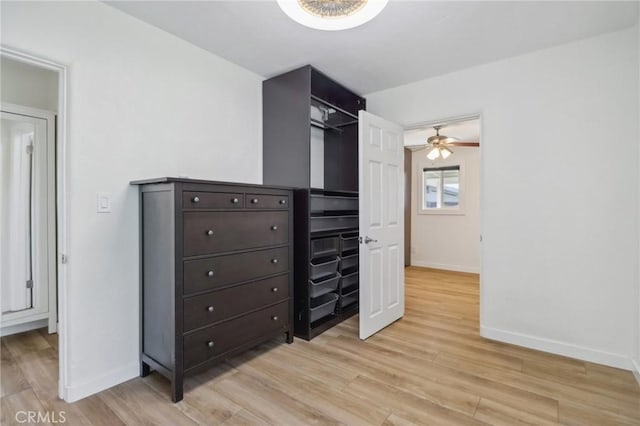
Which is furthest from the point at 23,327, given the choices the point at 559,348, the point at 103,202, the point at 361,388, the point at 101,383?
the point at 559,348

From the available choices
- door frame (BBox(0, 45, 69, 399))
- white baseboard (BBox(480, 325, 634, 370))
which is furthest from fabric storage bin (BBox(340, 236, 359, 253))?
door frame (BBox(0, 45, 69, 399))

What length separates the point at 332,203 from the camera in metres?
3.18

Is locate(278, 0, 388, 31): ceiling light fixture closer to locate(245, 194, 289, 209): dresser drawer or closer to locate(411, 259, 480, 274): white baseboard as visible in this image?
locate(245, 194, 289, 209): dresser drawer

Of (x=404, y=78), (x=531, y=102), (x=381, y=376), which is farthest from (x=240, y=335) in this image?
(x=531, y=102)

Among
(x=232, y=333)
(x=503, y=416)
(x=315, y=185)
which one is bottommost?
(x=503, y=416)

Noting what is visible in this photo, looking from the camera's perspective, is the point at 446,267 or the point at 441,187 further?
the point at 441,187

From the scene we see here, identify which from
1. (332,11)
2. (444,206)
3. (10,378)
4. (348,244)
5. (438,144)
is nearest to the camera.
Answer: (332,11)

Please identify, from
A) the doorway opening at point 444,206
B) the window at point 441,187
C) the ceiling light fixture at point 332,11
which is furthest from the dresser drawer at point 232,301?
the window at point 441,187

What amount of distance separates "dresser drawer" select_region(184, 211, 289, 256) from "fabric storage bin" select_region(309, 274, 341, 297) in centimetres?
51

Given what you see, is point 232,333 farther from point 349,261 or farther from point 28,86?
point 28,86

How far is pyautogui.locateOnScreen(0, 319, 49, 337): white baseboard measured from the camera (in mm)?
2733

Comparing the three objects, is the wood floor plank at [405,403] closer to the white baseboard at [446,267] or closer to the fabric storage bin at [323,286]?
the fabric storage bin at [323,286]

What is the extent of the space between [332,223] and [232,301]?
4.24 feet

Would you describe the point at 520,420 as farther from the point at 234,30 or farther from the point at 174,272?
the point at 234,30
